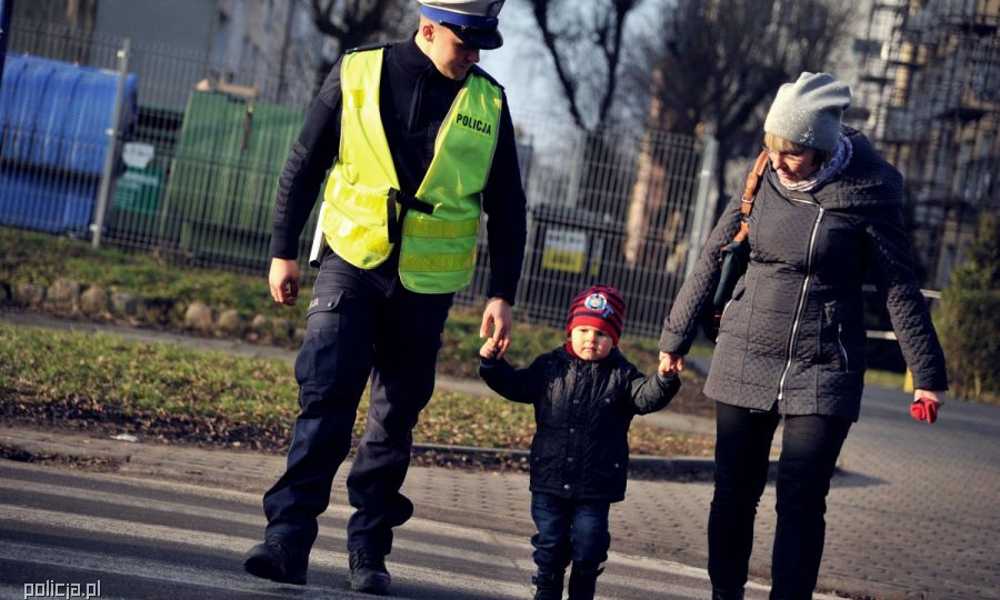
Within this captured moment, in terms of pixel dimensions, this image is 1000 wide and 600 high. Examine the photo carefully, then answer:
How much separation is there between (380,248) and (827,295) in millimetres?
1534

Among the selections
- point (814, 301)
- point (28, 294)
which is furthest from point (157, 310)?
point (814, 301)

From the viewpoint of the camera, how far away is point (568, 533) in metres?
5.23

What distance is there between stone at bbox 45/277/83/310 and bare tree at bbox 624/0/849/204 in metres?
24.9

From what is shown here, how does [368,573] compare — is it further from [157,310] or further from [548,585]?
[157,310]

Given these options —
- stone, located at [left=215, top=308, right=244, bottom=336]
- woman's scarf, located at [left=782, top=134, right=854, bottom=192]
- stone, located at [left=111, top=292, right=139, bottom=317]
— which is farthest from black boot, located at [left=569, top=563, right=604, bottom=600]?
stone, located at [left=111, top=292, right=139, bottom=317]

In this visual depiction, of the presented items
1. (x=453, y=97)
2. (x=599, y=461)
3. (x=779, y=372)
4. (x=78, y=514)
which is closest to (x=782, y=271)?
(x=779, y=372)

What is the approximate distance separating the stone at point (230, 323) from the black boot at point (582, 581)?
10.0 metres

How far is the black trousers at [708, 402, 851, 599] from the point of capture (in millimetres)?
5133

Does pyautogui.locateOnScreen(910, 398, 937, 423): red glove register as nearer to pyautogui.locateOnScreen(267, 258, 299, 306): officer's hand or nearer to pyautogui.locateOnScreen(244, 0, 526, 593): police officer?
pyautogui.locateOnScreen(244, 0, 526, 593): police officer

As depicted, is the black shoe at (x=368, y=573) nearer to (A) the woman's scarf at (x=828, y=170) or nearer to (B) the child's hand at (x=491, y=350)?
(B) the child's hand at (x=491, y=350)

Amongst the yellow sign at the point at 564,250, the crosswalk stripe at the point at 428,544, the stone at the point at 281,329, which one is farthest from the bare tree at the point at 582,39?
the crosswalk stripe at the point at 428,544

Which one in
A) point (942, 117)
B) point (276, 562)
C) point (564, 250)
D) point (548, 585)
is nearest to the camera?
point (276, 562)

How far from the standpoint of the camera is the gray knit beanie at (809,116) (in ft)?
16.7

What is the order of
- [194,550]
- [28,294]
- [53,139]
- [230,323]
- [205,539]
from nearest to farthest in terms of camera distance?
[194,550] → [205,539] → [28,294] → [230,323] → [53,139]
